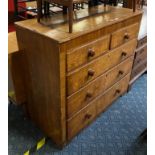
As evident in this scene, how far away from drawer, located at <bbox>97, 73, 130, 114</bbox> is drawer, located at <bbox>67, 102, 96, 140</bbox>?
98mm

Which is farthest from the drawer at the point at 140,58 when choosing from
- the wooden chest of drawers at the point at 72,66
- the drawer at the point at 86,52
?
the drawer at the point at 86,52

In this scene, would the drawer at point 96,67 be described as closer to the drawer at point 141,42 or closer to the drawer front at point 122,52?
the drawer front at point 122,52

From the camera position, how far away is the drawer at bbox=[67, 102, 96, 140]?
1.47 meters

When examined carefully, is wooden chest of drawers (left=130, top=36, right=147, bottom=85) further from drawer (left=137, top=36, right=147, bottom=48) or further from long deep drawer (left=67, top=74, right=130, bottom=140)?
long deep drawer (left=67, top=74, right=130, bottom=140)

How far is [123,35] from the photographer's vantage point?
5.09 ft

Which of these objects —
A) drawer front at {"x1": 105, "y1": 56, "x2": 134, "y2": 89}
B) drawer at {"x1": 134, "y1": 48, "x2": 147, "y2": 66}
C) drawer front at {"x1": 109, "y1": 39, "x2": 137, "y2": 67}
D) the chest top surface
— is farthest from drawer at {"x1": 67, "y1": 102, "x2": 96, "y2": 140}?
drawer at {"x1": 134, "y1": 48, "x2": 147, "y2": 66}

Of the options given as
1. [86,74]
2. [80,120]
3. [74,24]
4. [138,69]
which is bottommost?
[80,120]

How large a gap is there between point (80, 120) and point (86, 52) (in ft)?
1.91

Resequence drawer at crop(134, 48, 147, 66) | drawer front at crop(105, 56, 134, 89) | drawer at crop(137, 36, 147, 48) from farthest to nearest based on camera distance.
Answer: drawer at crop(134, 48, 147, 66), drawer at crop(137, 36, 147, 48), drawer front at crop(105, 56, 134, 89)

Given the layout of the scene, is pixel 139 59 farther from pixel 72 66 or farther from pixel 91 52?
pixel 72 66

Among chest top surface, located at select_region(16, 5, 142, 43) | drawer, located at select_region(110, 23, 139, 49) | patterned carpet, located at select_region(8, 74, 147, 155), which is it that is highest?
chest top surface, located at select_region(16, 5, 142, 43)

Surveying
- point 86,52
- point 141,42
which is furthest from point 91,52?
point 141,42

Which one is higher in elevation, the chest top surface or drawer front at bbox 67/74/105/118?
the chest top surface
